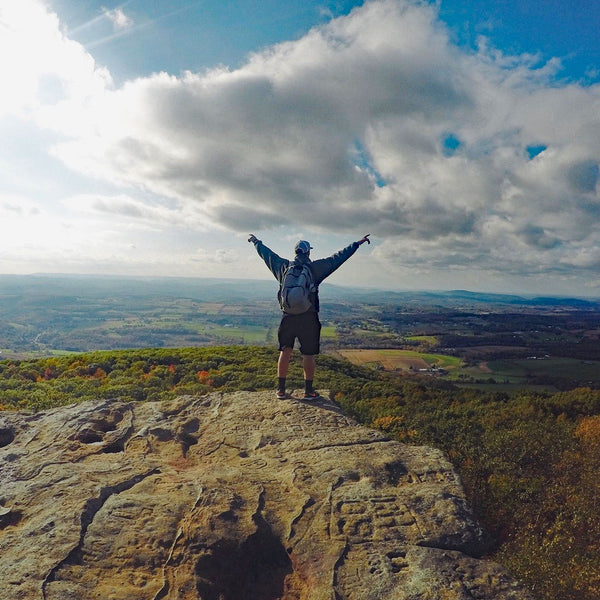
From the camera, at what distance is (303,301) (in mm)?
7621

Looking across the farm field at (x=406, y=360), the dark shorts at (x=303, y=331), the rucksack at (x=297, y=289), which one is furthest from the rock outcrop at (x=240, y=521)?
the farm field at (x=406, y=360)

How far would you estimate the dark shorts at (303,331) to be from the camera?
7930 mm

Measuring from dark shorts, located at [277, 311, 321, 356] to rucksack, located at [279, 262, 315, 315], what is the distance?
0.24 metres

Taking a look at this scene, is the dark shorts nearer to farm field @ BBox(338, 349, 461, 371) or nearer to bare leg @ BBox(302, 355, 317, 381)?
bare leg @ BBox(302, 355, 317, 381)

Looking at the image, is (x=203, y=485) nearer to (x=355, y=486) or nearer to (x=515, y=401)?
(x=355, y=486)

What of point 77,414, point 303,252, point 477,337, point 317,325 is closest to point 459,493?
point 317,325

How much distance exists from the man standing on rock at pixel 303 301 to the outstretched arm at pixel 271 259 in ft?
0.10

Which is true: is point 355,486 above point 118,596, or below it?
above

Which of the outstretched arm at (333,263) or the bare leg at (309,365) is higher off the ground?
the outstretched arm at (333,263)

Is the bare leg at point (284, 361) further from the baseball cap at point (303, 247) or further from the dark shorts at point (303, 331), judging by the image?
the baseball cap at point (303, 247)

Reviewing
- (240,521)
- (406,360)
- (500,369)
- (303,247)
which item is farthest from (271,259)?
(406,360)

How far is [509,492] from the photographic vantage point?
596 cm

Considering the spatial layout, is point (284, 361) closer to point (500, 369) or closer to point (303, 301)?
point (303, 301)

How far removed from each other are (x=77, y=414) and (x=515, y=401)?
1302 centimetres
